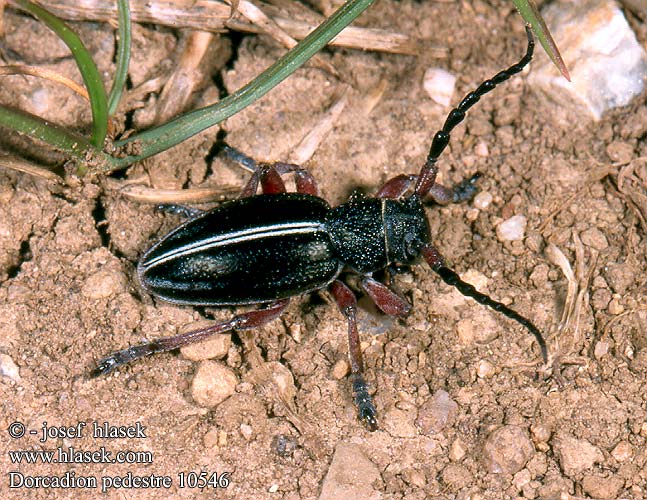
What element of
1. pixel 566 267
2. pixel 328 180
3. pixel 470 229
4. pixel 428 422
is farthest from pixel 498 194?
pixel 428 422

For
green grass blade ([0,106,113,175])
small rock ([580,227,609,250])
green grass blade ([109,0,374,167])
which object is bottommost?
small rock ([580,227,609,250])

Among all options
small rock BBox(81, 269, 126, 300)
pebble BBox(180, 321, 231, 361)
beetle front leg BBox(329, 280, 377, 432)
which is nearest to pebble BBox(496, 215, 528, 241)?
beetle front leg BBox(329, 280, 377, 432)

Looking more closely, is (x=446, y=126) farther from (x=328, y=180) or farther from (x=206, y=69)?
(x=206, y=69)

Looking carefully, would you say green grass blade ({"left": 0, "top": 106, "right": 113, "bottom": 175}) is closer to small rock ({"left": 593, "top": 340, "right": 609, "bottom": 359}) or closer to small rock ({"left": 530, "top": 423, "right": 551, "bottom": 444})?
small rock ({"left": 530, "top": 423, "right": 551, "bottom": 444})

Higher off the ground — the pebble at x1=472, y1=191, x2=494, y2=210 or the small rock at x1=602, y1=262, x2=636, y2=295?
the pebble at x1=472, y1=191, x2=494, y2=210

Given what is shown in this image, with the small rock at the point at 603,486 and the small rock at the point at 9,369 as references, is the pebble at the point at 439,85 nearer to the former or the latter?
the small rock at the point at 603,486

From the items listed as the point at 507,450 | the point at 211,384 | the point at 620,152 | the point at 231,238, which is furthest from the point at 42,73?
the point at 620,152

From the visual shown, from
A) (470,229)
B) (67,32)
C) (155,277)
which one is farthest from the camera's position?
(470,229)
